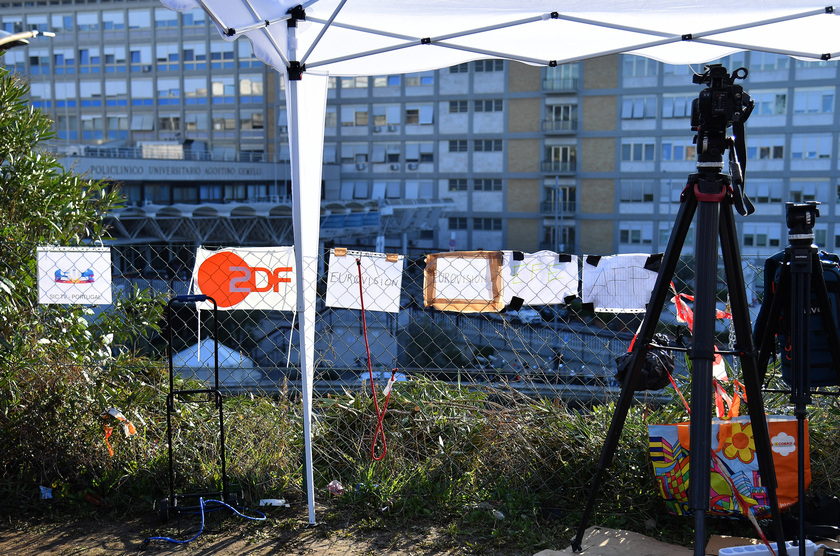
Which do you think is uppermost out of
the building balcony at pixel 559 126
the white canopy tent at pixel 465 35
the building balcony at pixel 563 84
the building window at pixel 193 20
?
the building window at pixel 193 20

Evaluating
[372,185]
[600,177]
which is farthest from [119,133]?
[600,177]

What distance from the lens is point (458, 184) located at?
145ft

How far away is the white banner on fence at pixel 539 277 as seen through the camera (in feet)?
11.5

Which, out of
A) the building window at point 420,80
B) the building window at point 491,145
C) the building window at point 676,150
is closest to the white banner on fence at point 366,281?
the building window at point 676,150

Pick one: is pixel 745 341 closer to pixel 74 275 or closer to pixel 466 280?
pixel 466 280

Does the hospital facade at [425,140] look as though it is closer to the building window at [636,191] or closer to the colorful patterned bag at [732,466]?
the building window at [636,191]

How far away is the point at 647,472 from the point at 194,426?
2.27 metres

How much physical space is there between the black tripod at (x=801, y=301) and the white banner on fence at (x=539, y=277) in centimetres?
100

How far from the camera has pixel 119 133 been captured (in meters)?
50.0

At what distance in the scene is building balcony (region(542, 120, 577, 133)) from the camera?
41.8 meters

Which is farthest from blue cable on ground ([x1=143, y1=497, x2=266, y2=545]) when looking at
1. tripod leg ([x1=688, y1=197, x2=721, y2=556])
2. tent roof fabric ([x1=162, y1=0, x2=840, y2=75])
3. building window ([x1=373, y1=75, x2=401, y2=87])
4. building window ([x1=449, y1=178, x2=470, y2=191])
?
building window ([x1=373, y1=75, x2=401, y2=87])

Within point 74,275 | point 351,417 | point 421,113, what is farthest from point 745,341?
point 421,113

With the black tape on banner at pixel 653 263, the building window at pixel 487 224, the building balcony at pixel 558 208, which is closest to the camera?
the black tape on banner at pixel 653 263

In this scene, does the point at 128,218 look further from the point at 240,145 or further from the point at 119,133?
the point at 119,133
